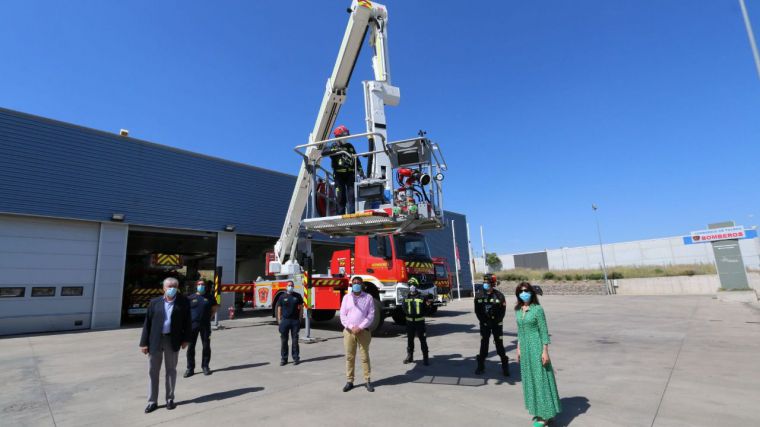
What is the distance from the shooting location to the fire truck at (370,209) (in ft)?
24.9

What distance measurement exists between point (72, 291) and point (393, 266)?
40.6ft

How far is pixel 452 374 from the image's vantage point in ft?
21.6

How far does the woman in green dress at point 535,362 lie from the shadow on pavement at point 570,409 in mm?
336

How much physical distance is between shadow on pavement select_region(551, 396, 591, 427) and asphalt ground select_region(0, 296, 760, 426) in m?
0.01

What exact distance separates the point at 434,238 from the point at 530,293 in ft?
91.9

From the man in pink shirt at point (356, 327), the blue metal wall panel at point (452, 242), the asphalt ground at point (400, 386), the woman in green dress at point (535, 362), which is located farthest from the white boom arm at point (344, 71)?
the blue metal wall panel at point (452, 242)

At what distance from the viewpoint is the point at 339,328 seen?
44.4ft

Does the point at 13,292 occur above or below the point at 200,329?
above

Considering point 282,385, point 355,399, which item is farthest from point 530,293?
point 282,385

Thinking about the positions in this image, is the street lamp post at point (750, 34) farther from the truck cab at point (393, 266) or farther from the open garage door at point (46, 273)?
the open garage door at point (46, 273)

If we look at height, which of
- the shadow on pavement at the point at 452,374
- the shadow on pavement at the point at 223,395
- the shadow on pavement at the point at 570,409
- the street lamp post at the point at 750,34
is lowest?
the shadow on pavement at the point at 570,409

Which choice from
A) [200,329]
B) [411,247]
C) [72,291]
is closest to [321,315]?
[411,247]

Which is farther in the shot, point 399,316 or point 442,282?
point 399,316

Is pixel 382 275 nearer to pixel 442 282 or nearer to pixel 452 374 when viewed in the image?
pixel 442 282
